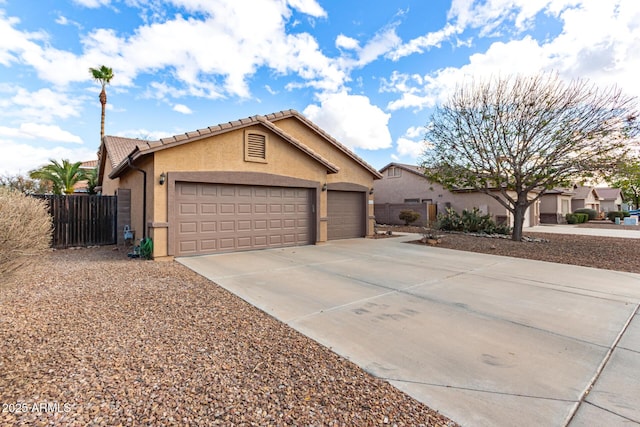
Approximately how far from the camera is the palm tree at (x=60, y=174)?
62.9 ft

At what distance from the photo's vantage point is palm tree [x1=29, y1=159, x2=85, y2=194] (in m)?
19.2

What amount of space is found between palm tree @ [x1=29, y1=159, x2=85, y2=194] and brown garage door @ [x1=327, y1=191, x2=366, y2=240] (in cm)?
1852

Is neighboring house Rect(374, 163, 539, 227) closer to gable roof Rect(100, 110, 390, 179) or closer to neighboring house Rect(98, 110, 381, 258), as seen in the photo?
gable roof Rect(100, 110, 390, 179)

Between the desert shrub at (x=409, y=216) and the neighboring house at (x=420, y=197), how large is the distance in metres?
0.92

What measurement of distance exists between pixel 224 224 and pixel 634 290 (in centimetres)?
1042

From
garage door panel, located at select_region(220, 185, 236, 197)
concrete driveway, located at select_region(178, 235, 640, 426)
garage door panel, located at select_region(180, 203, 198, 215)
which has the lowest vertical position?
concrete driveway, located at select_region(178, 235, 640, 426)

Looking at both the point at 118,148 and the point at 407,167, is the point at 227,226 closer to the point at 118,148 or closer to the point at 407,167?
the point at 118,148

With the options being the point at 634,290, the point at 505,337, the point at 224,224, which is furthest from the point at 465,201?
the point at 505,337

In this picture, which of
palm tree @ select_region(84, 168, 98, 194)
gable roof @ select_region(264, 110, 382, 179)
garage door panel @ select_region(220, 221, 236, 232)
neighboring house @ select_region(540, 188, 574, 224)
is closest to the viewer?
garage door panel @ select_region(220, 221, 236, 232)

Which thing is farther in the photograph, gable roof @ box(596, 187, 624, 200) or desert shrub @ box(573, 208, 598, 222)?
gable roof @ box(596, 187, 624, 200)

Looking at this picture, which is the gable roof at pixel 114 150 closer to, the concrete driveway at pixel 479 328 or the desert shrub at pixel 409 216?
the concrete driveway at pixel 479 328

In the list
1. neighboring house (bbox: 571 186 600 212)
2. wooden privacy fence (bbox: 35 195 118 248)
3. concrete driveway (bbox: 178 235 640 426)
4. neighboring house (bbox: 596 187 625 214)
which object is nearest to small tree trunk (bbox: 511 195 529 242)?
concrete driveway (bbox: 178 235 640 426)

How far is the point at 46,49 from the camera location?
37.7 feet

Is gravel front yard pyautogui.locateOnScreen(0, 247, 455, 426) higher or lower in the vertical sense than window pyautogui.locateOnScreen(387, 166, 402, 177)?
lower
